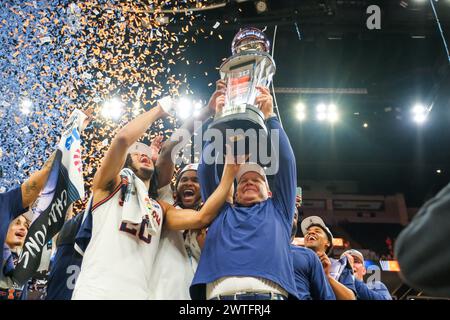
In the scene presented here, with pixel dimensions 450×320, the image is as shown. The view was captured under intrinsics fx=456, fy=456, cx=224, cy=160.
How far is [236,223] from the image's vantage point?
185cm

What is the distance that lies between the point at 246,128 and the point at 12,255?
1742mm

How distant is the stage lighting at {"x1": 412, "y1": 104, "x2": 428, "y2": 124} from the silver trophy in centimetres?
617

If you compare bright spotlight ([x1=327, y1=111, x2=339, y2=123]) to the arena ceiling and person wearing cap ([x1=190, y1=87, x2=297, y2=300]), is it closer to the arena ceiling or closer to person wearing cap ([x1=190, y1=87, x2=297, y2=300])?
the arena ceiling

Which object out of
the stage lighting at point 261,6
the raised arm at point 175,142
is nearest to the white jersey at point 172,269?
the raised arm at point 175,142

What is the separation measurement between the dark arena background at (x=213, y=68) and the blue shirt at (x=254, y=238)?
40.6 inches

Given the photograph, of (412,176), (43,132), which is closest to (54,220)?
(43,132)

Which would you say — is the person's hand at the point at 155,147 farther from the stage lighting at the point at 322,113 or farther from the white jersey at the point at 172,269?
the stage lighting at the point at 322,113

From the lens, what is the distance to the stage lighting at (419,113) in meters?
8.01

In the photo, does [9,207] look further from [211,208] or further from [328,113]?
[328,113]

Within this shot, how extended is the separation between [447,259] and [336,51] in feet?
21.8

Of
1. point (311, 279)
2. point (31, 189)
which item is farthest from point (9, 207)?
point (311, 279)

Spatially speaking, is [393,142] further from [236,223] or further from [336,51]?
[236,223]

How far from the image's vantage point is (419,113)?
814 cm

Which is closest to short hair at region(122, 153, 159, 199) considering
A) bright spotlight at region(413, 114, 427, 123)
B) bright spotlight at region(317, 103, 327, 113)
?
bright spotlight at region(317, 103, 327, 113)
